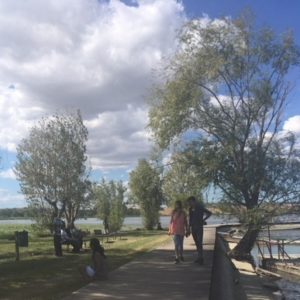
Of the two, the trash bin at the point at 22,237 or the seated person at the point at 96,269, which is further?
the trash bin at the point at 22,237

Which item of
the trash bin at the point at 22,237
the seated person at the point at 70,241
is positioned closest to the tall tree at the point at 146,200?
the seated person at the point at 70,241

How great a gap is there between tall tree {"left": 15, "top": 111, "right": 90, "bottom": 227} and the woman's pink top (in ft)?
94.6

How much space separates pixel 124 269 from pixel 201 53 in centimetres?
1370

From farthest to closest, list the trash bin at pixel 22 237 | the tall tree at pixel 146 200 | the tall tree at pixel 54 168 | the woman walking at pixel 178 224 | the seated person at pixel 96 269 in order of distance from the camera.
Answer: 1. the tall tree at pixel 146 200
2. the tall tree at pixel 54 168
3. the trash bin at pixel 22 237
4. the woman walking at pixel 178 224
5. the seated person at pixel 96 269

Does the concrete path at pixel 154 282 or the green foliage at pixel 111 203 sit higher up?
the green foliage at pixel 111 203

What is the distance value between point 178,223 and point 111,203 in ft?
124

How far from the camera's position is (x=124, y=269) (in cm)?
1512

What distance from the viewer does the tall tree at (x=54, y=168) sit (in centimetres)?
4375

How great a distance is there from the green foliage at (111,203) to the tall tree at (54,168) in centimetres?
335

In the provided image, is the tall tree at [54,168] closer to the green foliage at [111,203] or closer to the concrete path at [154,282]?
the green foliage at [111,203]

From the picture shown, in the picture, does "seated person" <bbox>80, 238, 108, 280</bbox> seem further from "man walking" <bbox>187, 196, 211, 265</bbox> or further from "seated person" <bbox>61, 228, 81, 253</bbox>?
"seated person" <bbox>61, 228, 81, 253</bbox>

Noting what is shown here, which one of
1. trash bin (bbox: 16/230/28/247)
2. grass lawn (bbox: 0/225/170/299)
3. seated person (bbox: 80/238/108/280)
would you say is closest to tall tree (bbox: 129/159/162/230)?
grass lawn (bbox: 0/225/170/299)

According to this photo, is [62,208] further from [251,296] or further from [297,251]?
[251,296]

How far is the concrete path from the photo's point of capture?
434 inches
